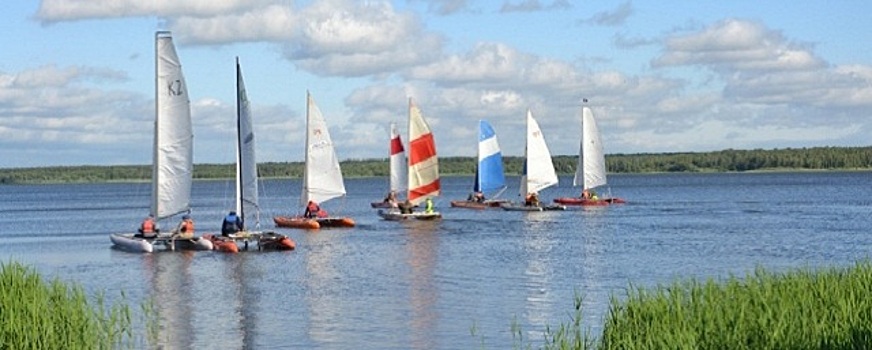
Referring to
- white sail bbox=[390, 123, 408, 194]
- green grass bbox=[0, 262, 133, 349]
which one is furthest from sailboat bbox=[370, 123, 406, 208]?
green grass bbox=[0, 262, 133, 349]

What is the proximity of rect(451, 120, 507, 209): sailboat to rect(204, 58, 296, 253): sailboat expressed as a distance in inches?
1222

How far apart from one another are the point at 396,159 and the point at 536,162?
8652 mm

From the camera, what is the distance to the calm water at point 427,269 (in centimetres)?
2647

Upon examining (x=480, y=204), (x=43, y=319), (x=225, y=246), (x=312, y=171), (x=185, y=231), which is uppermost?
(x=312, y=171)

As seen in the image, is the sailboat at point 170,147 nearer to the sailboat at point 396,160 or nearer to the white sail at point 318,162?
the white sail at point 318,162

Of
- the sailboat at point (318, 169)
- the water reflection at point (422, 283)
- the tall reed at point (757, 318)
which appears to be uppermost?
the sailboat at point (318, 169)

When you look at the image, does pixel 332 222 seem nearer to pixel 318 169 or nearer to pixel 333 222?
pixel 333 222

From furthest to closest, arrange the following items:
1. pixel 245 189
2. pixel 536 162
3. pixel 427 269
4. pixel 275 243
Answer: pixel 536 162, pixel 245 189, pixel 275 243, pixel 427 269

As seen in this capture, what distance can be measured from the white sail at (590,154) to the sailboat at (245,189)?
37421 mm

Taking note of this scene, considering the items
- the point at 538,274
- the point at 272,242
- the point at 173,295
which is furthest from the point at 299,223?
the point at 173,295

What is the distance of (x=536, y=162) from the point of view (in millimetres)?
81688

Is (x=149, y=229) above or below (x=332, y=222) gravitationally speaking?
above

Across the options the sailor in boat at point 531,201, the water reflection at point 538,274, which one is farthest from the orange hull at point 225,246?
the sailor in boat at point 531,201

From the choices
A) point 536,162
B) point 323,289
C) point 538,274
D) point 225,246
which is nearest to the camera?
point 323,289
